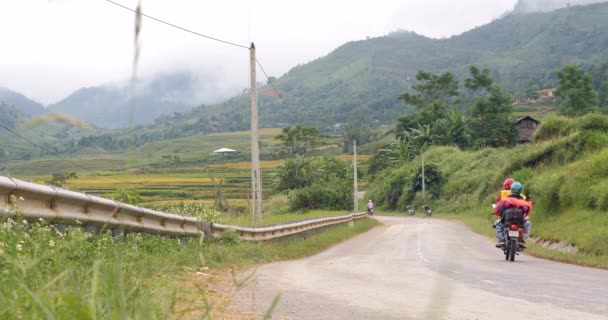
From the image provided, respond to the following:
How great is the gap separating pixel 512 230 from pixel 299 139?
80367 mm

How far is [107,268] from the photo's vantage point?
382 cm

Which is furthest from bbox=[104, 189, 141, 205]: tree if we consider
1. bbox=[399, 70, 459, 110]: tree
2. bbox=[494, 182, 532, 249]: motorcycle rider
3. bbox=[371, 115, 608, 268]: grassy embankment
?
bbox=[399, 70, 459, 110]: tree

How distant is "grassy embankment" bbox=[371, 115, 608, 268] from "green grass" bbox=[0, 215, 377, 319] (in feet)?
23.8

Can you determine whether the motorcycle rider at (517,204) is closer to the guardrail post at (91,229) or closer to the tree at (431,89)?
the guardrail post at (91,229)

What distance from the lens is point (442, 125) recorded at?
3671 inches

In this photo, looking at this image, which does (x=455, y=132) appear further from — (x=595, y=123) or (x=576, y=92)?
(x=595, y=123)

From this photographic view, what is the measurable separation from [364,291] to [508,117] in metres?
85.2

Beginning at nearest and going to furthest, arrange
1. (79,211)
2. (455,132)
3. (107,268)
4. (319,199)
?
(107,268)
(79,211)
(319,199)
(455,132)

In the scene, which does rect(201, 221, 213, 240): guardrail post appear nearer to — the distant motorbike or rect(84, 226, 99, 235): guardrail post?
rect(84, 226, 99, 235): guardrail post

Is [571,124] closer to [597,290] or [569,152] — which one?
[569,152]

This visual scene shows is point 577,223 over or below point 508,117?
below

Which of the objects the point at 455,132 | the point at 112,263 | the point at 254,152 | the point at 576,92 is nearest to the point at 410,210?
the point at 455,132

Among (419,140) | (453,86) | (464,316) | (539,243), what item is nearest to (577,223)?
(539,243)

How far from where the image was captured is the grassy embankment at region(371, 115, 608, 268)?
20594mm
